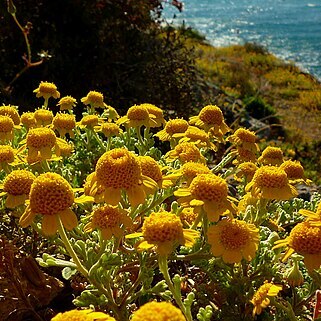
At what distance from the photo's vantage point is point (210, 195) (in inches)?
56.2

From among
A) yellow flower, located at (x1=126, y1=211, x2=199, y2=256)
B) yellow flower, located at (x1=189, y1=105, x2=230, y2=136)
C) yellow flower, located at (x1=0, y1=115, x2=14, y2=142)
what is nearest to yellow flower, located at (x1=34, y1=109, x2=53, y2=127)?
yellow flower, located at (x1=0, y1=115, x2=14, y2=142)

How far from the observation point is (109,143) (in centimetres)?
220

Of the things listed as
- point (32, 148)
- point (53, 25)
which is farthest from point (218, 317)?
point (53, 25)

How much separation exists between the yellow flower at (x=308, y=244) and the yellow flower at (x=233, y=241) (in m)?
0.10

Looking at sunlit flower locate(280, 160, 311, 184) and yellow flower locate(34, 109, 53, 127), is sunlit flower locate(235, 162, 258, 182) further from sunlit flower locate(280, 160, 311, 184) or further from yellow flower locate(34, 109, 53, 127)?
yellow flower locate(34, 109, 53, 127)

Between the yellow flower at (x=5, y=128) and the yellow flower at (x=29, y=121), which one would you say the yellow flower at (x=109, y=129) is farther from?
the yellow flower at (x=5, y=128)

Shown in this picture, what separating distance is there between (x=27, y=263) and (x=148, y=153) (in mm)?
669

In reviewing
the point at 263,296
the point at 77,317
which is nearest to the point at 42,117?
the point at 263,296

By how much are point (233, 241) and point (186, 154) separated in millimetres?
491

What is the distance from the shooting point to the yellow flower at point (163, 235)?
126 cm

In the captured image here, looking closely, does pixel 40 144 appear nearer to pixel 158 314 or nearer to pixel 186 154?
pixel 186 154

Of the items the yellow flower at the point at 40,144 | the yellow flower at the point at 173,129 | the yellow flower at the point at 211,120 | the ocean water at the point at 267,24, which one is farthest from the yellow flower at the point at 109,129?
the ocean water at the point at 267,24

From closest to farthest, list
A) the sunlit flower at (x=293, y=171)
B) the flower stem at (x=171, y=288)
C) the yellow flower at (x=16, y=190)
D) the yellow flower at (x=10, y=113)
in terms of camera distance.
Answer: the flower stem at (x=171, y=288) → the yellow flower at (x=16, y=190) → the sunlit flower at (x=293, y=171) → the yellow flower at (x=10, y=113)

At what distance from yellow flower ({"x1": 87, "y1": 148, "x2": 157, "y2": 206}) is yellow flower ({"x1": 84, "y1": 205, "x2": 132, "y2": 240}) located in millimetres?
63
